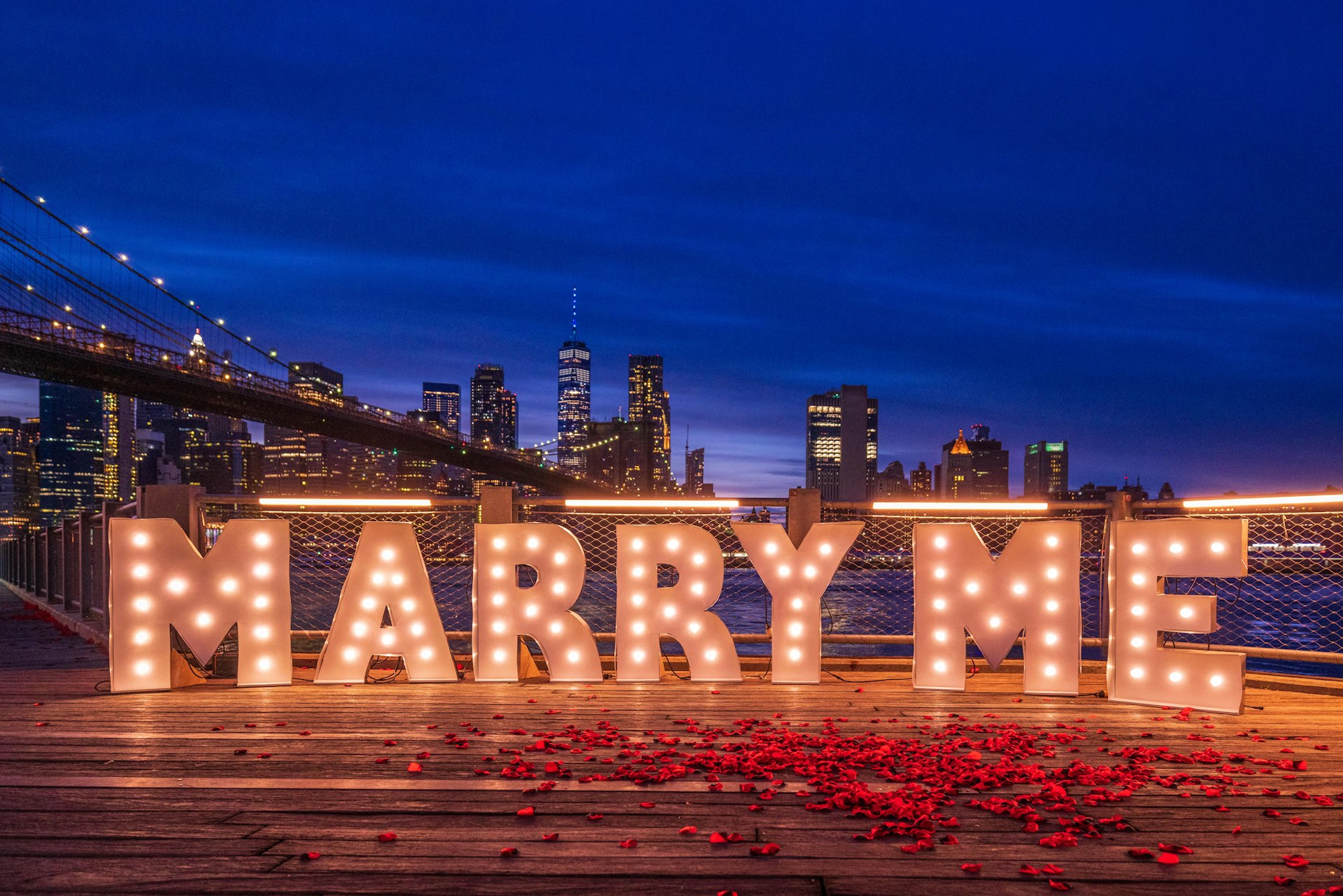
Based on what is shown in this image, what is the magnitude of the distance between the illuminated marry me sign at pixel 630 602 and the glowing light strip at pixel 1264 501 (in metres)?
0.80

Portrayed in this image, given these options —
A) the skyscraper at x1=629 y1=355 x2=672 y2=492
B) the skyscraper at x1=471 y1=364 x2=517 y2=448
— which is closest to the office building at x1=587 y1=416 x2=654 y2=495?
the skyscraper at x1=629 y1=355 x2=672 y2=492

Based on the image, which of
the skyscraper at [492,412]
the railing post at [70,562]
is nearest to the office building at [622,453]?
the skyscraper at [492,412]

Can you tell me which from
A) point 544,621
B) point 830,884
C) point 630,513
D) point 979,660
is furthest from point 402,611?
point 979,660

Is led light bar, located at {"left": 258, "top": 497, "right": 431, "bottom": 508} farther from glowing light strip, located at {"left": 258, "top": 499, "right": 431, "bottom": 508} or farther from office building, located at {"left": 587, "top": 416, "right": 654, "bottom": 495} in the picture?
office building, located at {"left": 587, "top": 416, "right": 654, "bottom": 495}

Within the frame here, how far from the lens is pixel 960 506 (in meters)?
6.54

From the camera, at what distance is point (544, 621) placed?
6.25 meters

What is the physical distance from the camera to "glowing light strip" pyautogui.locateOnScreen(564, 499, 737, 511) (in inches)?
263

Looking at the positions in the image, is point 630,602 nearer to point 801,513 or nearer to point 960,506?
point 801,513

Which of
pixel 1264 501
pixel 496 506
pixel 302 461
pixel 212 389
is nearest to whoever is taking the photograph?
pixel 1264 501

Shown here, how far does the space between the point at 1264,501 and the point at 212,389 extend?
4923 centimetres

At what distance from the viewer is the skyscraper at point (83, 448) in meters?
116

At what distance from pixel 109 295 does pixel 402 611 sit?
54286 mm

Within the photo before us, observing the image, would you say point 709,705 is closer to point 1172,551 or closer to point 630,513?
point 630,513

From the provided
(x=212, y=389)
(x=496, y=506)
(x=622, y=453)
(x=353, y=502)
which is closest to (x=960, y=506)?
(x=496, y=506)
